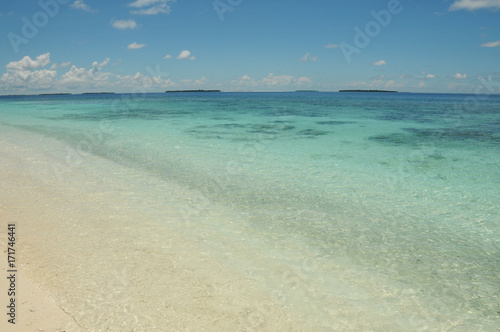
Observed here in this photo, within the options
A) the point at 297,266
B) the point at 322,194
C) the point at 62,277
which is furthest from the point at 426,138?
the point at 62,277

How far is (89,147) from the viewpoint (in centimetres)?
1602

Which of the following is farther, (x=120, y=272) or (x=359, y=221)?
(x=359, y=221)

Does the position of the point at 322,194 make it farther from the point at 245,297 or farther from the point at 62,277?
the point at 62,277

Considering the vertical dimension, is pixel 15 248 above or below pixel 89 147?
below

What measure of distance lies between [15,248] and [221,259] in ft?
11.5

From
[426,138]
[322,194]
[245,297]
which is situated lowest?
[245,297]

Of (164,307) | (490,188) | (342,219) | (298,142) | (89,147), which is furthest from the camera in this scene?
(298,142)

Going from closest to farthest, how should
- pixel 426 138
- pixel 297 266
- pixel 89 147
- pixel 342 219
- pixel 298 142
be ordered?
pixel 297 266 → pixel 342 219 → pixel 89 147 → pixel 298 142 → pixel 426 138

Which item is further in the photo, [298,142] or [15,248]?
[298,142]

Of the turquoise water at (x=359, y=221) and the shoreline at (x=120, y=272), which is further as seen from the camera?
the turquoise water at (x=359, y=221)

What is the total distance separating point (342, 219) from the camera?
7.38 meters

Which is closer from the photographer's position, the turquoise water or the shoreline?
the shoreline

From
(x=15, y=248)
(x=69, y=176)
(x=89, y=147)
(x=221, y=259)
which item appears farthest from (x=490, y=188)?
A: (x=89, y=147)

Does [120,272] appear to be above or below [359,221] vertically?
below
